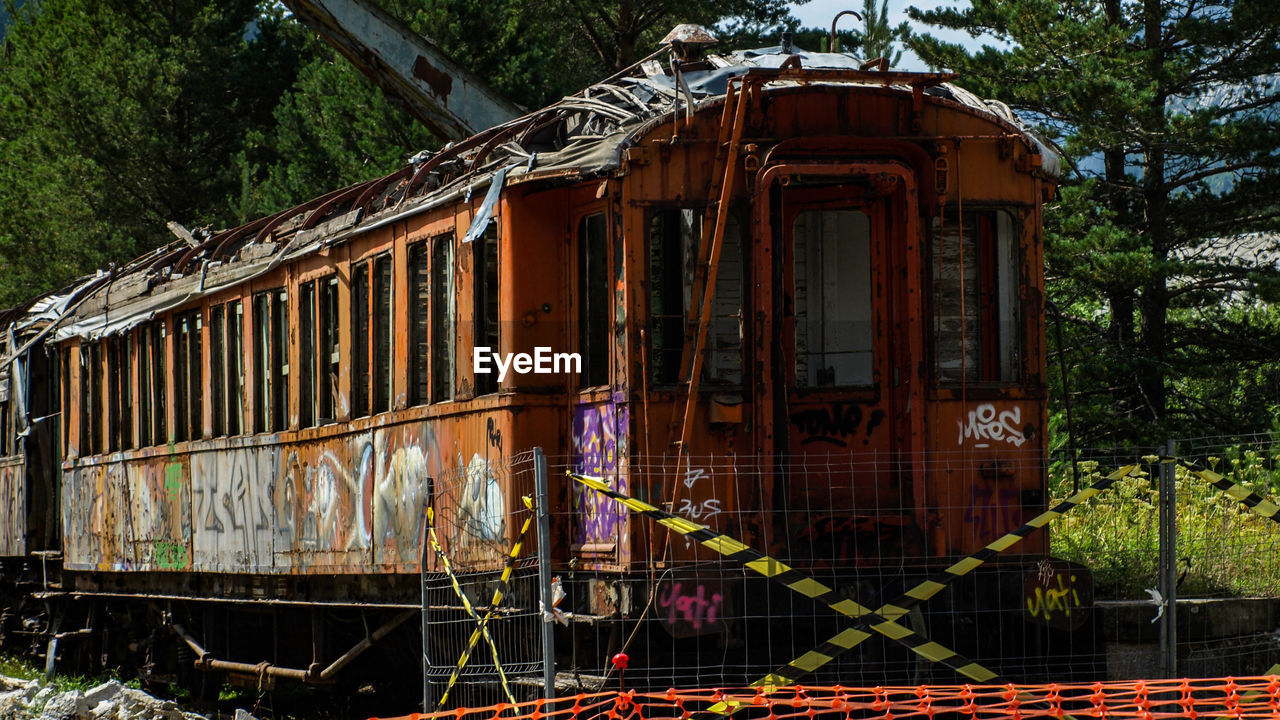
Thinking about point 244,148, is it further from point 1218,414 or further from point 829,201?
point 829,201

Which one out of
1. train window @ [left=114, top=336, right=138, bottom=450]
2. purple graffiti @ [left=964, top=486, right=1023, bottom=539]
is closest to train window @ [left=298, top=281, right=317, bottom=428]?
train window @ [left=114, top=336, right=138, bottom=450]

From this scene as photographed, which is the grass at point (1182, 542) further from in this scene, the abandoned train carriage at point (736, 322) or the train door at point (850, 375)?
the train door at point (850, 375)

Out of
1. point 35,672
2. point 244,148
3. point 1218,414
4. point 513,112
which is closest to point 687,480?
point 513,112

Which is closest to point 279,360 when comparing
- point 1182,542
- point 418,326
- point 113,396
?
point 418,326

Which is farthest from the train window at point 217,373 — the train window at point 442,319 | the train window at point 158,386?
the train window at point 442,319

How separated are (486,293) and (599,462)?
4.00ft

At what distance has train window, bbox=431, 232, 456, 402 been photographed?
10.0 m

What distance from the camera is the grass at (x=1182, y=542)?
1101 cm

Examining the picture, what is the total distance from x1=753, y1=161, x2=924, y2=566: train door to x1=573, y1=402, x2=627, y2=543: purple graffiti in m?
0.75

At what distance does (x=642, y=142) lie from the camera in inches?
350

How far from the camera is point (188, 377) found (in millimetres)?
14398

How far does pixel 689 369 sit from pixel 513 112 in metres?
7.61

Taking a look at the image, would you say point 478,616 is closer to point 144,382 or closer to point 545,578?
point 545,578

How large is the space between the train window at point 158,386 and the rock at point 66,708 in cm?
378
